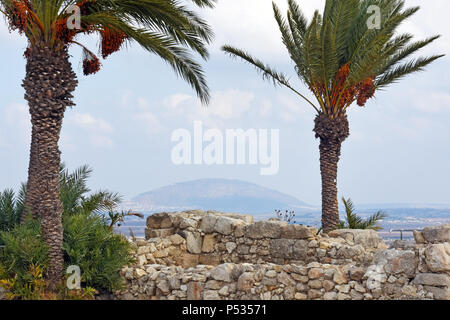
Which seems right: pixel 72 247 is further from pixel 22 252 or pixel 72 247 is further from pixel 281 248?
pixel 281 248

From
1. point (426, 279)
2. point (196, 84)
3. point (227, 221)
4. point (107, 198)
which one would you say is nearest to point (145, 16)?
point (196, 84)

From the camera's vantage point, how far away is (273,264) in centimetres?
1047

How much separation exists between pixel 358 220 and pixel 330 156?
6.73 feet

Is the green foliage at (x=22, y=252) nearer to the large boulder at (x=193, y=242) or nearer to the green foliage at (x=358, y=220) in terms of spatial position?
the large boulder at (x=193, y=242)

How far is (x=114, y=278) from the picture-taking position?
1095cm

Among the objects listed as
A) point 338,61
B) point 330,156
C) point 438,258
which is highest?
point 338,61

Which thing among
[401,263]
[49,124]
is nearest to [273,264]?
[401,263]

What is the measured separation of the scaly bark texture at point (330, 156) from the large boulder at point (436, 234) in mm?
6798

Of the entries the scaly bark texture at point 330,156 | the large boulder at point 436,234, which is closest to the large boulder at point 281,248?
the large boulder at point 436,234

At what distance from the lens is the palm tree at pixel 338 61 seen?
16266 millimetres

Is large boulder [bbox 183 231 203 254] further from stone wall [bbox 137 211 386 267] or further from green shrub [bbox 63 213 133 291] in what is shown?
A: green shrub [bbox 63 213 133 291]

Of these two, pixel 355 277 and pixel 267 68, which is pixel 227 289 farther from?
pixel 267 68

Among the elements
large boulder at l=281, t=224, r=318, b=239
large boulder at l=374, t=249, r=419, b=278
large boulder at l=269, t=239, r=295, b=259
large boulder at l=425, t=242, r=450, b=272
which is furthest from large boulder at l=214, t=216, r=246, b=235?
large boulder at l=425, t=242, r=450, b=272
